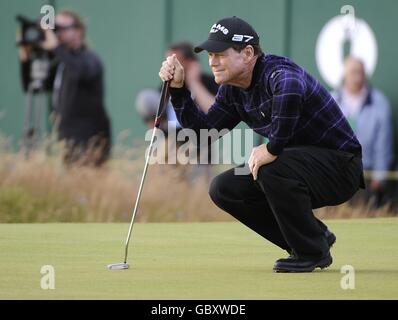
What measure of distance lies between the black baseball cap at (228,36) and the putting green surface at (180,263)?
4.63 ft

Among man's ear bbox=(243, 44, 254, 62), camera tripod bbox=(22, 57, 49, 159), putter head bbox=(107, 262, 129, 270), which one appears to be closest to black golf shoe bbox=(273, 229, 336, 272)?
putter head bbox=(107, 262, 129, 270)

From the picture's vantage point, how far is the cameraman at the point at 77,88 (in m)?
15.3

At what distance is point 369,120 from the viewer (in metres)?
14.8

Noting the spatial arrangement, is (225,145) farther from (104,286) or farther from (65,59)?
(104,286)

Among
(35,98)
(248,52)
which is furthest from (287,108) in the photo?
(35,98)

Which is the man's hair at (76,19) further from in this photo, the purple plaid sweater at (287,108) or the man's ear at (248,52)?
the man's ear at (248,52)

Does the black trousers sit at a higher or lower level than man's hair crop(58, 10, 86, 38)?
lower

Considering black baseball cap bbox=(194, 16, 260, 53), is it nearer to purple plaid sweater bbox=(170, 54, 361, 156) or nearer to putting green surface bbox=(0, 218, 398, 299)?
purple plaid sweater bbox=(170, 54, 361, 156)

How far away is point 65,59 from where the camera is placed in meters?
15.2

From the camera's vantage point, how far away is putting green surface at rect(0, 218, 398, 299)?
20.7 ft

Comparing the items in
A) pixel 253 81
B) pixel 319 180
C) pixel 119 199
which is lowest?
pixel 119 199

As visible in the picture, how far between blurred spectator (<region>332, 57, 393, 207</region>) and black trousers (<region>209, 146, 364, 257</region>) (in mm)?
7285

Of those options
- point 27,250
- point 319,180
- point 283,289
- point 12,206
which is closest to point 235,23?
point 319,180
